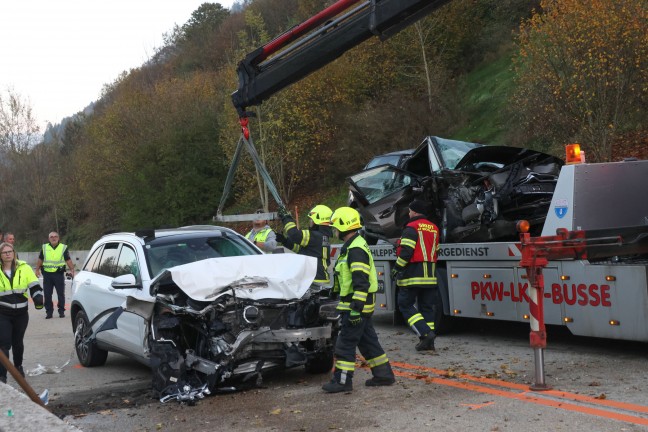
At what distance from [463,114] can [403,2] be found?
25.3 meters

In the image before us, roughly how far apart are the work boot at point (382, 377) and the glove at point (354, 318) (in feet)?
1.95

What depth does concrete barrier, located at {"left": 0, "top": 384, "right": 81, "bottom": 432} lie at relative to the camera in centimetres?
402

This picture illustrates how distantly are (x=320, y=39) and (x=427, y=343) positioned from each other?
4.08 m

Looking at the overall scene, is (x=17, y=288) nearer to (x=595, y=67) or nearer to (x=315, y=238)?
(x=315, y=238)

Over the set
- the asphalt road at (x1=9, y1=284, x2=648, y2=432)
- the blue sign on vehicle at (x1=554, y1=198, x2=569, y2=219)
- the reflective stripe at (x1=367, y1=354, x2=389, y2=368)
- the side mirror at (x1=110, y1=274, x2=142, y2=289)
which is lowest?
Answer: the asphalt road at (x1=9, y1=284, x2=648, y2=432)

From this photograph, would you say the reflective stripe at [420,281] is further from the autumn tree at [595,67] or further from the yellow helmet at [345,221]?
the autumn tree at [595,67]

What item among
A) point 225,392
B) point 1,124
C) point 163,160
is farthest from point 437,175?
point 1,124

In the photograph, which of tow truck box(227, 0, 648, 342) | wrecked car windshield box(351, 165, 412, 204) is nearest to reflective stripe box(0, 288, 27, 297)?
tow truck box(227, 0, 648, 342)

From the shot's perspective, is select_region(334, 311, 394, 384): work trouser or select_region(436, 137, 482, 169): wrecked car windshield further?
select_region(436, 137, 482, 169): wrecked car windshield

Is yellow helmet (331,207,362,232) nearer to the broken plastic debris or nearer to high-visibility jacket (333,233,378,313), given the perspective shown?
high-visibility jacket (333,233,378,313)

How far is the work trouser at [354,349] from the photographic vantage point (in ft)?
23.5

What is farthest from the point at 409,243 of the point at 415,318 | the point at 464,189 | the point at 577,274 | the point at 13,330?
the point at 13,330

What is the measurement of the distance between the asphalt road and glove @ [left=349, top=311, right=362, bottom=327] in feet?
2.21

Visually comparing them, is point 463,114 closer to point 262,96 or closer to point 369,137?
point 369,137
